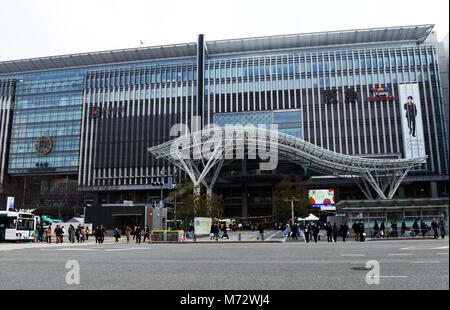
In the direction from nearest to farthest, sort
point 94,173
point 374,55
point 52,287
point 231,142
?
point 52,287, point 231,142, point 374,55, point 94,173

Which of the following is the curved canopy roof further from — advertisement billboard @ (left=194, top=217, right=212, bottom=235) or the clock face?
advertisement billboard @ (left=194, top=217, right=212, bottom=235)

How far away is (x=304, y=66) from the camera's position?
7781 cm

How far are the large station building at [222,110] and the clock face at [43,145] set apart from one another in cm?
23

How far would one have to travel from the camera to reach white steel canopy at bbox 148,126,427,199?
54406mm

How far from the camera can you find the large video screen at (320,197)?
70.1 metres

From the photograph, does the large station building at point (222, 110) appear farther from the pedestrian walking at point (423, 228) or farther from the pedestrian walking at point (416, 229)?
the pedestrian walking at point (423, 228)

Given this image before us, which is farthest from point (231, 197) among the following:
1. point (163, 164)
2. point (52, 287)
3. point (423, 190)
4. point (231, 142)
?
point (52, 287)

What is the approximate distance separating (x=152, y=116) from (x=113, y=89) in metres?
11.7

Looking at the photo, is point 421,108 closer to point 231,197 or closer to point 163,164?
point 231,197

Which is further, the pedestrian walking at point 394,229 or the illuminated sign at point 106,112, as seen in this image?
the illuminated sign at point 106,112

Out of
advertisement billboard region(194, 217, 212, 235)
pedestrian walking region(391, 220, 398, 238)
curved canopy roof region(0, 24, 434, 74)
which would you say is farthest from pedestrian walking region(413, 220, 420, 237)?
curved canopy roof region(0, 24, 434, 74)

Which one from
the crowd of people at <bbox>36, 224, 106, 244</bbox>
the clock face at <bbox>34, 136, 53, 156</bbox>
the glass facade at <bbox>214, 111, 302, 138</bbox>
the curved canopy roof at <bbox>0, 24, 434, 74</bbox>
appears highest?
the curved canopy roof at <bbox>0, 24, 434, 74</bbox>

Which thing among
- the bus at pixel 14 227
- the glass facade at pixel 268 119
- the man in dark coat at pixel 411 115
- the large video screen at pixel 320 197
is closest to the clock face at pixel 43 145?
the glass facade at pixel 268 119

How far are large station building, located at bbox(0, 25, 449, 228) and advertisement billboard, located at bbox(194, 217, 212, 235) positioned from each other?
31.1 meters
